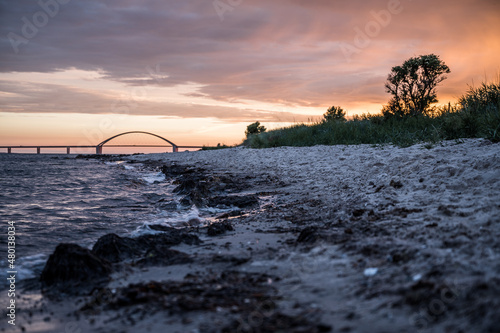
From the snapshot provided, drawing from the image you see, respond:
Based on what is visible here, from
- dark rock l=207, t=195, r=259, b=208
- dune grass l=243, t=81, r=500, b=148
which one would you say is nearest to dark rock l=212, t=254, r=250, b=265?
dark rock l=207, t=195, r=259, b=208

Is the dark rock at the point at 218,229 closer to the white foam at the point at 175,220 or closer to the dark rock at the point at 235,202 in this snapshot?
the white foam at the point at 175,220

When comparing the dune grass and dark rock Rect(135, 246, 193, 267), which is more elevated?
the dune grass

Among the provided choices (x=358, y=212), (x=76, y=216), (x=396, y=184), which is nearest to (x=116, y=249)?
(x=358, y=212)

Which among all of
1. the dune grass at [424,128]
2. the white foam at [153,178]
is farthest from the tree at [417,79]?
the white foam at [153,178]

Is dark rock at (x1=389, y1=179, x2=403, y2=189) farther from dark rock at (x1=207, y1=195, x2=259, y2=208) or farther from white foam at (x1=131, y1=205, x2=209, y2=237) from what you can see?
white foam at (x1=131, y1=205, x2=209, y2=237)

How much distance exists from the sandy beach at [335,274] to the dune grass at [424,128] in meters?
3.91

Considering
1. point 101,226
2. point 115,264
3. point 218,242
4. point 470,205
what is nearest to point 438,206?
point 470,205

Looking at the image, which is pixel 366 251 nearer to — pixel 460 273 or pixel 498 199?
pixel 460 273

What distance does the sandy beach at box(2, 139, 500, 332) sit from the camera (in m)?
2.36

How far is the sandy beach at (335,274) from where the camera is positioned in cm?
236

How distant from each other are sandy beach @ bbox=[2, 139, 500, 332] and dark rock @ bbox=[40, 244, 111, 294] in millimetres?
159

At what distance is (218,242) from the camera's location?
5047mm

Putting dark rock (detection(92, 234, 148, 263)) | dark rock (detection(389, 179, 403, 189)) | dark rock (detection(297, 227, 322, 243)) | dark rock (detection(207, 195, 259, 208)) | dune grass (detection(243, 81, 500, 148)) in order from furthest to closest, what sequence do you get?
1. dune grass (detection(243, 81, 500, 148))
2. dark rock (detection(207, 195, 259, 208))
3. dark rock (detection(389, 179, 403, 189))
4. dark rock (detection(92, 234, 148, 263))
5. dark rock (detection(297, 227, 322, 243))

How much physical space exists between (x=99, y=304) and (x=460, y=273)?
2.92 metres
